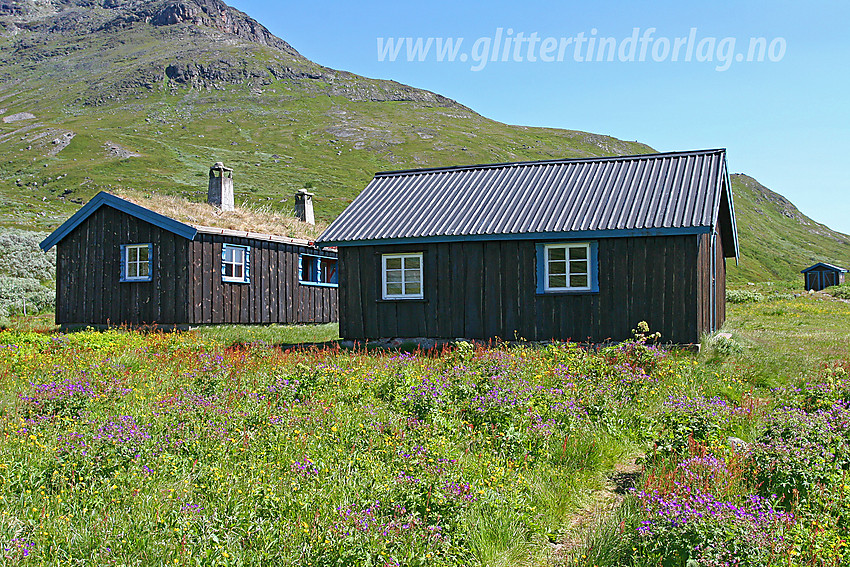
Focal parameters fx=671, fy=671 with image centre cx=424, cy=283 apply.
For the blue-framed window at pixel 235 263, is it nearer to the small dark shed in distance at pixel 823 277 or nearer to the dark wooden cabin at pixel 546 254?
the dark wooden cabin at pixel 546 254

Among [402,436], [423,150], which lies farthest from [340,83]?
[402,436]

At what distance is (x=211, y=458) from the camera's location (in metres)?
6.43

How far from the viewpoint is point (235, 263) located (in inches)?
826

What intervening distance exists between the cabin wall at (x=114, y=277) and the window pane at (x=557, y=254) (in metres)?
10.9

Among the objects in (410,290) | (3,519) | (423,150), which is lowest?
(3,519)

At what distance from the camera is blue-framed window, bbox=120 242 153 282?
20.5 metres

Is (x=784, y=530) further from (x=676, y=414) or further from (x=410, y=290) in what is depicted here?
(x=410, y=290)

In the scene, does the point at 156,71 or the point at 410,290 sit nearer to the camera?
the point at 410,290

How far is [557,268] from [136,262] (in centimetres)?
1329

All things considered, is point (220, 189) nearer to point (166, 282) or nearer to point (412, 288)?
point (166, 282)

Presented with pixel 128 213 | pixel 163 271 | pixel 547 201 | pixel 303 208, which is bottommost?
pixel 163 271

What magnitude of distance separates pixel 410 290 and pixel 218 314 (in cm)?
729

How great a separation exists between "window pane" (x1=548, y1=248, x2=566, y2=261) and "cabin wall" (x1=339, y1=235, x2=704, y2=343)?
396mm

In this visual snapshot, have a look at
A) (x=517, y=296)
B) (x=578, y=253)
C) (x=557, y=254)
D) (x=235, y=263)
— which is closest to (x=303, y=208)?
(x=235, y=263)
